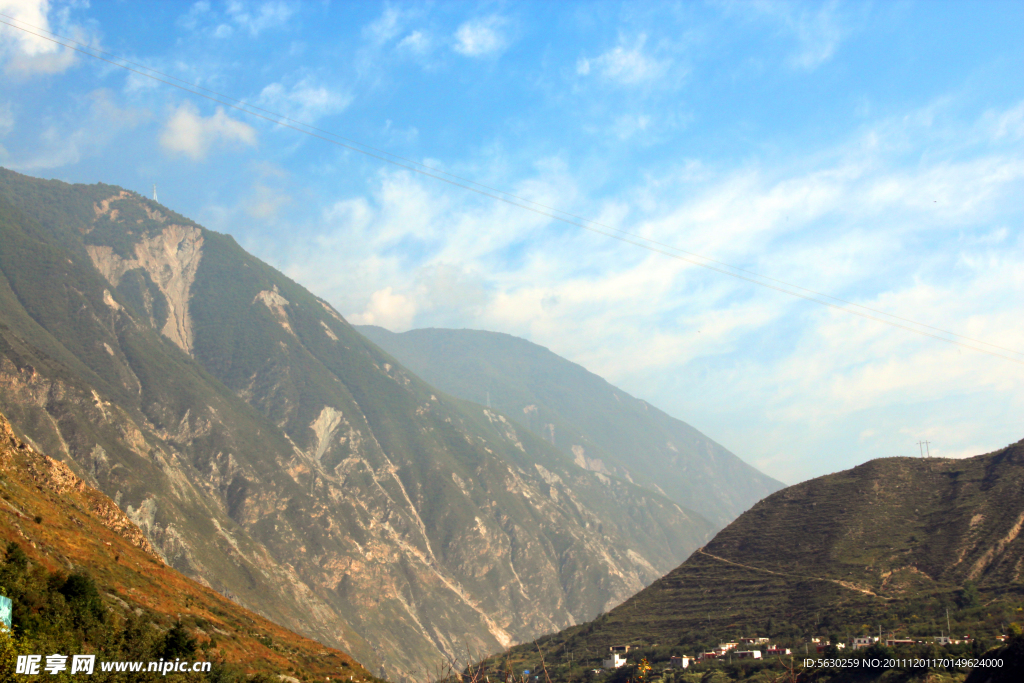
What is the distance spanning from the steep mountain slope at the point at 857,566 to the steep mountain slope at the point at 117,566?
4280cm

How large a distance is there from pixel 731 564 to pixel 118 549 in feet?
243

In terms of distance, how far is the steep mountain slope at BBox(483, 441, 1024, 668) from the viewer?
73938mm

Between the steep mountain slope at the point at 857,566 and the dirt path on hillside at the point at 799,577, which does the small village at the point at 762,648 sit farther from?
the dirt path on hillside at the point at 799,577

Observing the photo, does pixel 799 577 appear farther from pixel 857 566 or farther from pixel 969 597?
pixel 969 597

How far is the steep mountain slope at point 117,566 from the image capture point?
42750 mm

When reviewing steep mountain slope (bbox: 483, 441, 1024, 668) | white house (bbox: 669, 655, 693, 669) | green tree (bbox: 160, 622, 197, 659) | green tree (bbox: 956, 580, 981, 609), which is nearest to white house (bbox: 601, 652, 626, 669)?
steep mountain slope (bbox: 483, 441, 1024, 668)

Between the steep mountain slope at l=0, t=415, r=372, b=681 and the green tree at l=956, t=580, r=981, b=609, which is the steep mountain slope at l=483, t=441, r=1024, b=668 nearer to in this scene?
the green tree at l=956, t=580, r=981, b=609

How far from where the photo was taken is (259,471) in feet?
635

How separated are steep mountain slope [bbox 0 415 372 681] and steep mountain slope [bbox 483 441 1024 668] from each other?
42.8 m

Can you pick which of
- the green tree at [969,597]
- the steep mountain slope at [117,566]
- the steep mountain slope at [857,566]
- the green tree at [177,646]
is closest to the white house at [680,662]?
the steep mountain slope at [857,566]

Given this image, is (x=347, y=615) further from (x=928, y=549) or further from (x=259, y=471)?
(x=928, y=549)

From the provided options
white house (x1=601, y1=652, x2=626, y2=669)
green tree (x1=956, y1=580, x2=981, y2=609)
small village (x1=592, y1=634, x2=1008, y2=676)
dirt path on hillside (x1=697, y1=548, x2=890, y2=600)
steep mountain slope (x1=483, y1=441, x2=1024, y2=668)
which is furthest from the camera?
dirt path on hillside (x1=697, y1=548, x2=890, y2=600)

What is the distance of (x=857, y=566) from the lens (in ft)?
279

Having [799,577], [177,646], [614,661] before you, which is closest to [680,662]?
[614,661]
